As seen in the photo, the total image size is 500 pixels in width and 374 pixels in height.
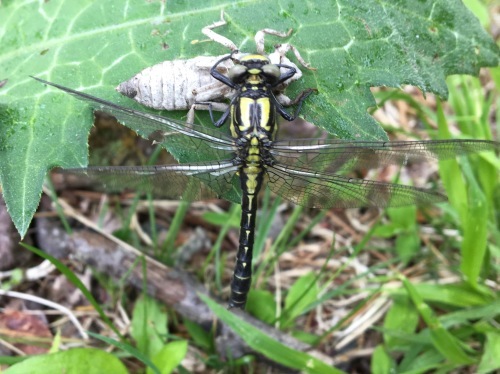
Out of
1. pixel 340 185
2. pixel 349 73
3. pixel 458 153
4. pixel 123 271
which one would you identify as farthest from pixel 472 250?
pixel 123 271

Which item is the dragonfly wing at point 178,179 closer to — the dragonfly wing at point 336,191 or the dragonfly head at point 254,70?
the dragonfly wing at point 336,191

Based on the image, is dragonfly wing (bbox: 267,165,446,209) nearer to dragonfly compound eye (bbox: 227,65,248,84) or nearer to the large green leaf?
the large green leaf

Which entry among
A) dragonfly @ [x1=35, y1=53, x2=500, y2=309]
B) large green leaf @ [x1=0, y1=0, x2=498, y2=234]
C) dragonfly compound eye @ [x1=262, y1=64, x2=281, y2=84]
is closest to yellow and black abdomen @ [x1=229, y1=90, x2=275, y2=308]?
dragonfly @ [x1=35, y1=53, x2=500, y2=309]

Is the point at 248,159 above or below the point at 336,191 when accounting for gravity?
above

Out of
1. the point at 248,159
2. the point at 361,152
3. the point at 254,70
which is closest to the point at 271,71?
the point at 254,70

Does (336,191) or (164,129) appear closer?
(164,129)

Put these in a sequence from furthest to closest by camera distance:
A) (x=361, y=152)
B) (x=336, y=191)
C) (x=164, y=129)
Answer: (x=336, y=191) < (x=361, y=152) < (x=164, y=129)

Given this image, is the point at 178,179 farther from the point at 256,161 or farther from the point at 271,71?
the point at 271,71

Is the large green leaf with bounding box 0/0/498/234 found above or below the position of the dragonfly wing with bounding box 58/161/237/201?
above

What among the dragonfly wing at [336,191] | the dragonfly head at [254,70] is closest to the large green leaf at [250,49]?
the dragonfly head at [254,70]
